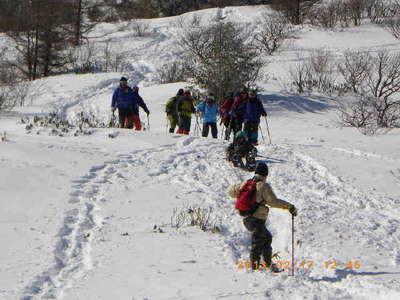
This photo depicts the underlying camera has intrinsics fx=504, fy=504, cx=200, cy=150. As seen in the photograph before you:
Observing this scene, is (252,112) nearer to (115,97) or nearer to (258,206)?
(115,97)

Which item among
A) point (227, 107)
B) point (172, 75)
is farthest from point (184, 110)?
point (172, 75)

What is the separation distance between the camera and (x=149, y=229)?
677 centimetres

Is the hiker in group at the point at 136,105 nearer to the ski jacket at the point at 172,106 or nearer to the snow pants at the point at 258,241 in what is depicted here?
the ski jacket at the point at 172,106

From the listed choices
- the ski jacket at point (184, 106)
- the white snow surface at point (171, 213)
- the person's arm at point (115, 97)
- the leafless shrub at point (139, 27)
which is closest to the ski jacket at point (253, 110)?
the white snow surface at point (171, 213)

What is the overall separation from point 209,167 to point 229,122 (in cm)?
348

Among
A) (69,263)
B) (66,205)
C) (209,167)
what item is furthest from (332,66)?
(69,263)

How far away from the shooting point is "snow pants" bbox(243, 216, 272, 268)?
585 cm

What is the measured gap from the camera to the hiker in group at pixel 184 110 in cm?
1380

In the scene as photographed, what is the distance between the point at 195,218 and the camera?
7191mm

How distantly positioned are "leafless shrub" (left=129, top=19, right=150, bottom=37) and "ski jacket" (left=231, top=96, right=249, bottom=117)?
2810 centimetres

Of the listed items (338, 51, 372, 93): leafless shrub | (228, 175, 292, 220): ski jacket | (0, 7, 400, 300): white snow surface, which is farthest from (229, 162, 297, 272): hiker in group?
(338, 51, 372, 93): leafless shrub

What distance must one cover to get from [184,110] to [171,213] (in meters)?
6.73

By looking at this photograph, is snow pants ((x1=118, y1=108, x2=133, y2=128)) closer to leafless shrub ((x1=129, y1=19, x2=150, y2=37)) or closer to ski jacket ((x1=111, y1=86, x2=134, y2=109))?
ski jacket ((x1=111, y1=86, x2=134, y2=109))

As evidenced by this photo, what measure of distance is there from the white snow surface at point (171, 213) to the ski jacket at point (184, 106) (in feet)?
3.74
